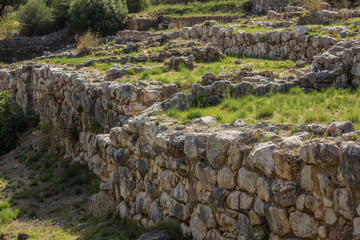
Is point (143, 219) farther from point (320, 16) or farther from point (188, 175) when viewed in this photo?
point (320, 16)

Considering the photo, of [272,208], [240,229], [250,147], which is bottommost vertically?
[240,229]

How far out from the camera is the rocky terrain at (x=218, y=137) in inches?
209

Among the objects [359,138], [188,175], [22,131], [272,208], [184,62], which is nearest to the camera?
[359,138]

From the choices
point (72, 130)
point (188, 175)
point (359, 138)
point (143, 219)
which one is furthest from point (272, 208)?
point (72, 130)

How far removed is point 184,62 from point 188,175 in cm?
719

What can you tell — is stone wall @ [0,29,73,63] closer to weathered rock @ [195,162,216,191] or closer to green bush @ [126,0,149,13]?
green bush @ [126,0,149,13]

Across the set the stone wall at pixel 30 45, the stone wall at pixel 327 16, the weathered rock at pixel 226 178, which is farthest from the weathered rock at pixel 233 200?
the stone wall at pixel 30 45

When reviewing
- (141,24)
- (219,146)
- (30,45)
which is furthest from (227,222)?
(30,45)

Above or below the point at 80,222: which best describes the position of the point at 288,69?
above

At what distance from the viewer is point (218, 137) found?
6.53m

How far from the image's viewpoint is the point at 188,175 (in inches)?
289

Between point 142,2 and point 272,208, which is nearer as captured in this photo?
point 272,208

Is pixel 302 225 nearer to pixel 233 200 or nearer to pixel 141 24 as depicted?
pixel 233 200

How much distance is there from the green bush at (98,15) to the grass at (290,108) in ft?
74.5
